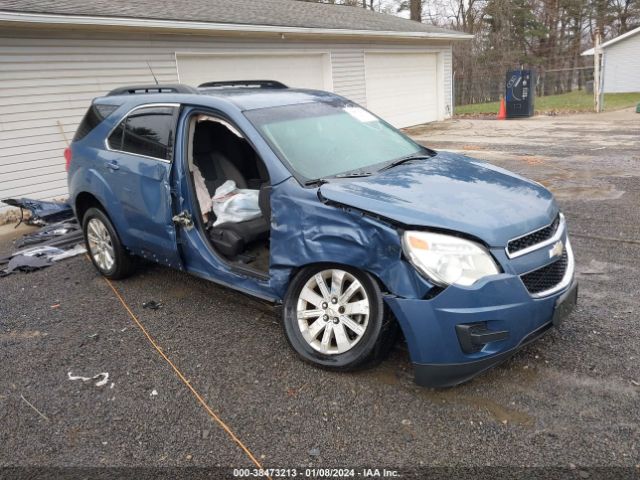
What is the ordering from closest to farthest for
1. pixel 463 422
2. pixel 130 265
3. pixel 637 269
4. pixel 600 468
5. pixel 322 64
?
pixel 600 468, pixel 463 422, pixel 637 269, pixel 130 265, pixel 322 64

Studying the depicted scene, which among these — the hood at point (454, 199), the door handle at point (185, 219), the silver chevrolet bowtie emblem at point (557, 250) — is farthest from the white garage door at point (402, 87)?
the silver chevrolet bowtie emblem at point (557, 250)

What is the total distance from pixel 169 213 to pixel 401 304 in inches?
82.6

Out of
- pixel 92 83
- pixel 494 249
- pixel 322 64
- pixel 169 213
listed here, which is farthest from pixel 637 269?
pixel 322 64

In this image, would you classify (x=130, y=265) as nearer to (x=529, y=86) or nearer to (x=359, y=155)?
(x=359, y=155)

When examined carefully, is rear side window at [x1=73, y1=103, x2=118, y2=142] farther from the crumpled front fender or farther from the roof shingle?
the roof shingle

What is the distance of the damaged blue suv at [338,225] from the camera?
8.86 ft

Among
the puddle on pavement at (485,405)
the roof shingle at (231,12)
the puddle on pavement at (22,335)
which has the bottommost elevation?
the puddle on pavement at (485,405)

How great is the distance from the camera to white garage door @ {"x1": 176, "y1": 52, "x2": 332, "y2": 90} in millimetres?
11036

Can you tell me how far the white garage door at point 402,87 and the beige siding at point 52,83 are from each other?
722 centimetres

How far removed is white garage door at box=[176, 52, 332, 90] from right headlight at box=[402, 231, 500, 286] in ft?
30.7

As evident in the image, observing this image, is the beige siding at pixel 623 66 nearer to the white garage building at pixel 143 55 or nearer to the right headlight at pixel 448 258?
the white garage building at pixel 143 55

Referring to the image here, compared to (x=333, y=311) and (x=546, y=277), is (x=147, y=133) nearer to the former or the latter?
(x=333, y=311)

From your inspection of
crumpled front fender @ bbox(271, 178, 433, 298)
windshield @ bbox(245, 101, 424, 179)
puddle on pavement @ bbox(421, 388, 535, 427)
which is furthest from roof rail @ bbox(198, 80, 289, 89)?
puddle on pavement @ bbox(421, 388, 535, 427)

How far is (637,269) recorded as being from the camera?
14.7ft
